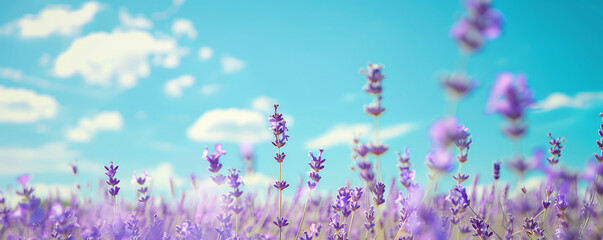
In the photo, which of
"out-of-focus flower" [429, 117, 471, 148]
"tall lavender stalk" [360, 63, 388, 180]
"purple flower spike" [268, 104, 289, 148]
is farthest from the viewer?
"purple flower spike" [268, 104, 289, 148]

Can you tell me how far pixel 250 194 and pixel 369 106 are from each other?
95.6 inches

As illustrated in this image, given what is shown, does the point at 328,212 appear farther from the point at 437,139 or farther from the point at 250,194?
the point at 437,139

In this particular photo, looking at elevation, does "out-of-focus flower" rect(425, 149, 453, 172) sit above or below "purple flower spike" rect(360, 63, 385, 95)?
below

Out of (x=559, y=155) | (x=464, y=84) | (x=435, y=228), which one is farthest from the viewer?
(x=559, y=155)

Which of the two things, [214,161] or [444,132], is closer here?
[444,132]

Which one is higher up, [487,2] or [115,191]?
[487,2]

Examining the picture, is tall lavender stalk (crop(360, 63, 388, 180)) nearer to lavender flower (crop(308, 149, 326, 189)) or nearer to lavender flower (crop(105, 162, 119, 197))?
lavender flower (crop(308, 149, 326, 189))

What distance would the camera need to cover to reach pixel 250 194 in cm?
392

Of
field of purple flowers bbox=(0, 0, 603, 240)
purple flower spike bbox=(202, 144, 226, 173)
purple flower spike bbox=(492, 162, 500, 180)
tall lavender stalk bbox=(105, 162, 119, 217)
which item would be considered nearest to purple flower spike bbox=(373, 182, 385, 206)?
field of purple flowers bbox=(0, 0, 603, 240)

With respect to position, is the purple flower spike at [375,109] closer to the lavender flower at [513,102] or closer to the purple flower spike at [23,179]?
the lavender flower at [513,102]

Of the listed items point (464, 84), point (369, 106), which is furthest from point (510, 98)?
point (369, 106)

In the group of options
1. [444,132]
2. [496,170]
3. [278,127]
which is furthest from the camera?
[496,170]

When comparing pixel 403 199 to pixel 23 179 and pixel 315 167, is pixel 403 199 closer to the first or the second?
pixel 315 167

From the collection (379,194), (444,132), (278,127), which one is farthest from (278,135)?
(444,132)
